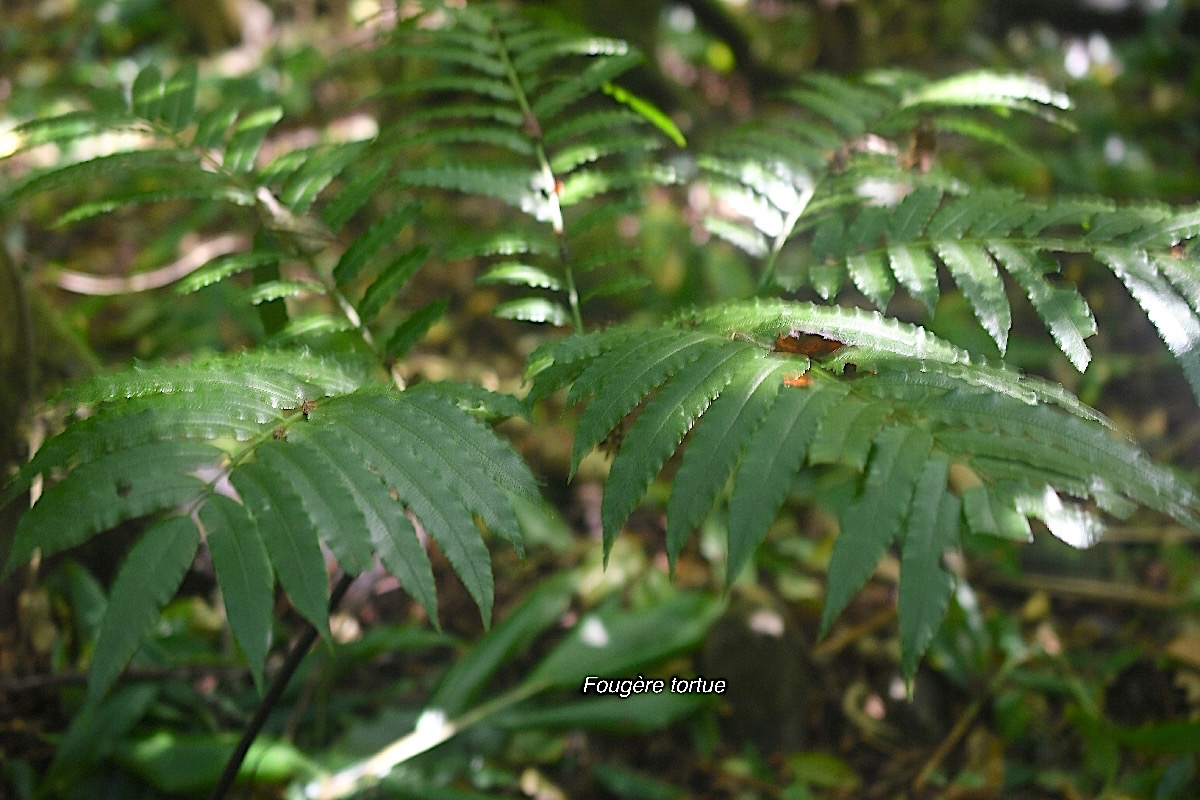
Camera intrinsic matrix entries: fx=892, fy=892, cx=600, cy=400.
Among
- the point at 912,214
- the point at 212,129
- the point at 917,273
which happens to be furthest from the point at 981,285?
the point at 212,129

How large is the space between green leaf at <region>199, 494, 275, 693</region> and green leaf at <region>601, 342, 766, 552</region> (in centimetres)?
32

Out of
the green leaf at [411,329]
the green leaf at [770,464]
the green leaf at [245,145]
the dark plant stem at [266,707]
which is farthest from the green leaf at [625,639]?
the green leaf at [245,145]

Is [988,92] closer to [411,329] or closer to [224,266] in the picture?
[411,329]

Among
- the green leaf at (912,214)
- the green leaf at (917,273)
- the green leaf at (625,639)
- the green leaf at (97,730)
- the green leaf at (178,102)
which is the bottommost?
the green leaf at (625,639)

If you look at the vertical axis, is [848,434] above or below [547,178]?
below

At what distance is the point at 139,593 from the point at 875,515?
654mm

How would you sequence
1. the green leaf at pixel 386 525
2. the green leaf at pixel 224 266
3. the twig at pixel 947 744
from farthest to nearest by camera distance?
the twig at pixel 947 744 → the green leaf at pixel 224 266 → the green leaf at pixel 386 525

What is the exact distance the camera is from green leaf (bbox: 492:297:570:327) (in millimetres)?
1352

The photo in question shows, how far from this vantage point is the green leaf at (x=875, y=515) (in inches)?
30.9

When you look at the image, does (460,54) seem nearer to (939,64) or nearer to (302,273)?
(302,273)

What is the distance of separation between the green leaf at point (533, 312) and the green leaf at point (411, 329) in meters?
0.09

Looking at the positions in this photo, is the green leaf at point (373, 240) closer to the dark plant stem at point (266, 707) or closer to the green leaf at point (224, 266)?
the green leaf at point (224, 266)

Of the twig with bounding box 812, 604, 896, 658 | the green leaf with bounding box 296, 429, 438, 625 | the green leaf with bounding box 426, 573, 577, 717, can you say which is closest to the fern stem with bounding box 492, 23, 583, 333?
the green leaf with bounding box 296, 429, 438, 625

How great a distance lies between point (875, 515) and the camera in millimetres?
822
